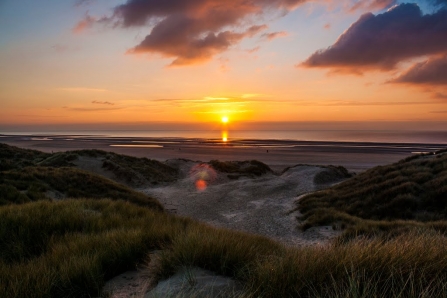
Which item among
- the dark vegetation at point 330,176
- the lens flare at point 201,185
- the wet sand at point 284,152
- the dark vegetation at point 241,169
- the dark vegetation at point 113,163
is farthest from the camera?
the wet sand at point 284,152

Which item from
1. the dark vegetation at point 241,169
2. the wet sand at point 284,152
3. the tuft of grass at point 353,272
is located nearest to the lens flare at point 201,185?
the dark vegetation at point 241,169

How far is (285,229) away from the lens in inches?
563

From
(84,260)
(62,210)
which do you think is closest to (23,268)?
(84,260)

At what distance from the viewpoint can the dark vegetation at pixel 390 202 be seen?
40.0 ft

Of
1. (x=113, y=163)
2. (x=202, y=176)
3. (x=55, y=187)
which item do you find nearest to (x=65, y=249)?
(x=55, y=187)

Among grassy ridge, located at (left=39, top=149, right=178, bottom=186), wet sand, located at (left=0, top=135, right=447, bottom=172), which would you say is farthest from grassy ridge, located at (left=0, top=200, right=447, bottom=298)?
wet sand, located at (left=0, top=135, right=447, bottom=172)

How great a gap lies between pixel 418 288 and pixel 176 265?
2536 millimetres

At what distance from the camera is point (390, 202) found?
47.0 feet

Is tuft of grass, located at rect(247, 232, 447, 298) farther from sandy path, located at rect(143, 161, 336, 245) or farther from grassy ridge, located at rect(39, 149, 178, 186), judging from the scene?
grassy ridge, located at rect(39, 149, 178, 186)

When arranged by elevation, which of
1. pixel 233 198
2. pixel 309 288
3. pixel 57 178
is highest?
pixel 309 288

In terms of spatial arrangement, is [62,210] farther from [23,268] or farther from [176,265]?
[176,265]

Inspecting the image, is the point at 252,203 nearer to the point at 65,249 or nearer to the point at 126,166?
the point at 65,249

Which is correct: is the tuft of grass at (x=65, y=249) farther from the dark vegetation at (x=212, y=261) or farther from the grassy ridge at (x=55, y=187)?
the grassy ridge at (x=55, y=187)

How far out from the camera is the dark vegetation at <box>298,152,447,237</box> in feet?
40.0
